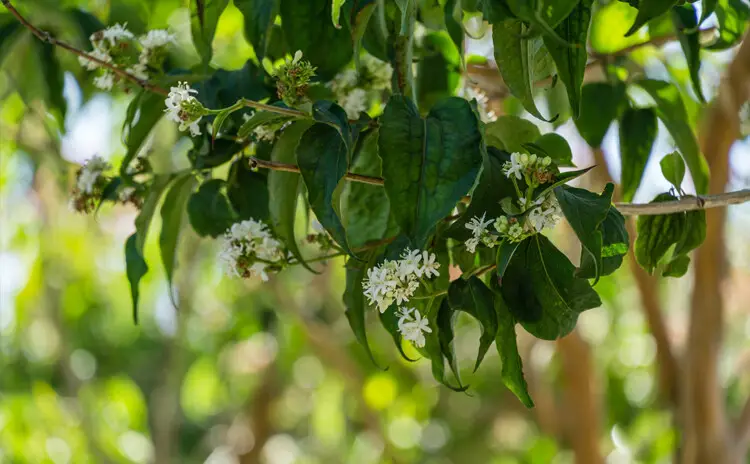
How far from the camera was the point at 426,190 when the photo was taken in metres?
0.39

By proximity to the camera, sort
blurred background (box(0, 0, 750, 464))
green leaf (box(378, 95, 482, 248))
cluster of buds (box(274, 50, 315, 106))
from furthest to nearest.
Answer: blurred background (box(0, 0, 750, 464)), cluster of buds (box(274, 50, 315, 106)), green leaf (box(378, 95, 482, 248))

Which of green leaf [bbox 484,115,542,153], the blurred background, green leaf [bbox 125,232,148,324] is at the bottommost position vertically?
the blurred background

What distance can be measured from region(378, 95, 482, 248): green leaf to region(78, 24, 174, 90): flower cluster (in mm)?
270

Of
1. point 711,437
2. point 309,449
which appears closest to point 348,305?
point 711,437

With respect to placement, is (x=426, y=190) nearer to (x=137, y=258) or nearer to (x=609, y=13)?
(x=137, y=258)

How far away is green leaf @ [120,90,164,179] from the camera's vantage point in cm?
58

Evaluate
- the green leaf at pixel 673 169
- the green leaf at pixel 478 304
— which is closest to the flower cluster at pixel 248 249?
the green leaf at pixel 478 304

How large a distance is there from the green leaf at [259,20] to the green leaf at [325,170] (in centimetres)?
9

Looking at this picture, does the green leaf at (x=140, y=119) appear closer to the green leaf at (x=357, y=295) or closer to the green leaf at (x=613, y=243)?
the green leaf at (x=357, y=295)

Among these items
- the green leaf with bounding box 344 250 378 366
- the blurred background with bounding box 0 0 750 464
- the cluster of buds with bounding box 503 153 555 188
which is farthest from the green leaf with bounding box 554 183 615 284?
the blurred background with bounding box 0 0 750 464

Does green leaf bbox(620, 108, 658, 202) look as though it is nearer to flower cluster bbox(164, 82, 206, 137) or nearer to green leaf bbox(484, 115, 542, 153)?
green leaf bbox(484, 115, 542, 153)

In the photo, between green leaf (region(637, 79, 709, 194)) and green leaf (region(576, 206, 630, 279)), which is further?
green leaf (region(637, 79, 709, 194))

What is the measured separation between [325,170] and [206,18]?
18 centimetres

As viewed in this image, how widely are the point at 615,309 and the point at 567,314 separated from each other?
2199 mm
